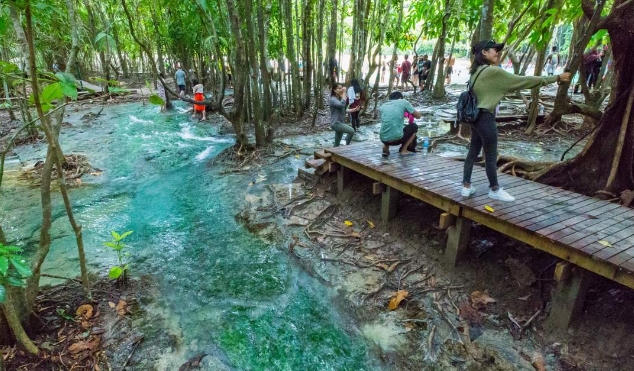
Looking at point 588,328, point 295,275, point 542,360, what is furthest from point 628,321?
point 295,275

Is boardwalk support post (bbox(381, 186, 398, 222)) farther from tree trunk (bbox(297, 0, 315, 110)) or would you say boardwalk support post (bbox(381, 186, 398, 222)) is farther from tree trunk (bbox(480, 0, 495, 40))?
tree trunk (bbox(297, 0, 315, 110))

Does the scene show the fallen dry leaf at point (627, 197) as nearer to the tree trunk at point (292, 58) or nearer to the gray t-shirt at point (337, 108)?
the gray t-shirt at point (337, 108)

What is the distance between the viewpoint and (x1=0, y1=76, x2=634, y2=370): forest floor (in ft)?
11.7

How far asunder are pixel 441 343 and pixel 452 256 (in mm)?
1239

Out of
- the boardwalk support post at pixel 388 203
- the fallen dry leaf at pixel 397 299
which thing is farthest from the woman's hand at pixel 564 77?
the fallen dry leaf at pixel 397 299

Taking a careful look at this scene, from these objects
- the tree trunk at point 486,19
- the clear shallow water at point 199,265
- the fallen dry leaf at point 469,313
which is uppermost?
the tree trunk at point 486,19

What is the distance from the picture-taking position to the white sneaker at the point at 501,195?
442 centimetres

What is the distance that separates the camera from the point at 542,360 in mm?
3545

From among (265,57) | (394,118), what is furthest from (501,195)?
(265,57)

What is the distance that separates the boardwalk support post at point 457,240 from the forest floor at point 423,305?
5.5 inches

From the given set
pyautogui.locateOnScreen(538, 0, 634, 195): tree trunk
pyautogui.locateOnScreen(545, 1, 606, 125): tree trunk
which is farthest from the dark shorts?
pyautogui.locateOnScreen(538, 0, 634, 195): tree trunk

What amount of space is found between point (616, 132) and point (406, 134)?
274cm

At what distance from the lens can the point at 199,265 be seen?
550cm

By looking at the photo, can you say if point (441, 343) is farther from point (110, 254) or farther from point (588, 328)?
point (110, 254)
